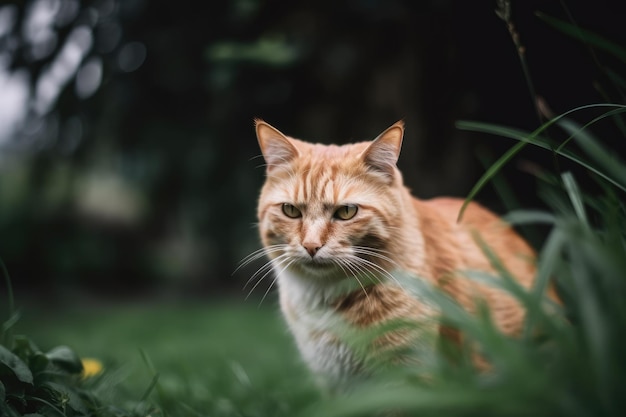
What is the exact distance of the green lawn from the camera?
2057 millimetres

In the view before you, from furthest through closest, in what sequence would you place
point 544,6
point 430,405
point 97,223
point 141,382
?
1. point 97,223
2. point 141,382
3. point 544,6
4. point 430,405

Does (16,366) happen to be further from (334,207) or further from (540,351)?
(540,351)

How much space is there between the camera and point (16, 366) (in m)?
1.41

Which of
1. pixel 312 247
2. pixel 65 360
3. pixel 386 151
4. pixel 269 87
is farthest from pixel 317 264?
pixel 269 87

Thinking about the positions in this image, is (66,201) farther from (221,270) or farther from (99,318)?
(221,270)

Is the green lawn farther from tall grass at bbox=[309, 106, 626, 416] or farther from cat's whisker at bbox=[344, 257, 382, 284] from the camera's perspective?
tall grass at bbox=[309, 106, 626, 416]

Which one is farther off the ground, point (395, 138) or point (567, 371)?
point (395, 138)

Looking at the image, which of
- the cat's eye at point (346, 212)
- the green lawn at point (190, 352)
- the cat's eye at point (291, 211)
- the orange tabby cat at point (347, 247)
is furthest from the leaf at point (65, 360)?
the cat's eye at point (346, 212)

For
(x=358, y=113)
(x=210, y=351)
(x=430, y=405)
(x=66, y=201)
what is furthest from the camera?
(x=66, y=201)

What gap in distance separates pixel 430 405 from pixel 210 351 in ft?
9.82

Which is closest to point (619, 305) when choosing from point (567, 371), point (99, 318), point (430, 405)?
point (567, 371)

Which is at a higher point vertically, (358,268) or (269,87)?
(269,87)

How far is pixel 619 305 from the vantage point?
92 centimetres

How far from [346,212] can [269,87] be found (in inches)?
66.4
